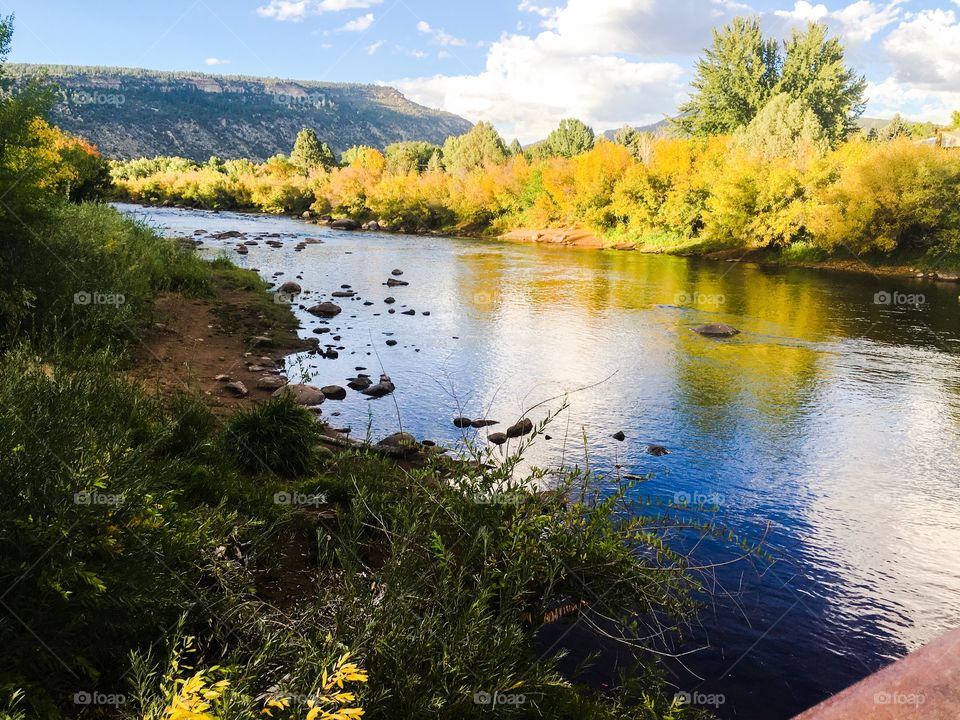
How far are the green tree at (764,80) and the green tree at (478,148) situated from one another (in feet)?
91.6

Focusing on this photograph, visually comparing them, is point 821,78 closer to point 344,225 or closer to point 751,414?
point 344,225

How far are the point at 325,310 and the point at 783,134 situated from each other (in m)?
38.4

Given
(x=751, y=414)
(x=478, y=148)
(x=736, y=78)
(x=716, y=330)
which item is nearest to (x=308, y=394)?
(x=751, y=414)

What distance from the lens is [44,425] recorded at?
12.0 ft

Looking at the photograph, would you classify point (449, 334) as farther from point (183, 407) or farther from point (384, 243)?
point (384, 243)

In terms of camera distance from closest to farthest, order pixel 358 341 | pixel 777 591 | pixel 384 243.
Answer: pixel 777 591 → pixel 358 341 → pixel 384 243

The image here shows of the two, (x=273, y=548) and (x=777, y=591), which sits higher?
(x=273, y=548)

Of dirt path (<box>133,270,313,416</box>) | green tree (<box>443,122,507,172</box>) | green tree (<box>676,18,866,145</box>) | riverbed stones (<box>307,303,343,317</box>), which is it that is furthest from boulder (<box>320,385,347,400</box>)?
green tree (<box>443,122,507,172</box>)

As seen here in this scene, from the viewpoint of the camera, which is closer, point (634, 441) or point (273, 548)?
point (273, 548)

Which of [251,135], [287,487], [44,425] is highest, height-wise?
[251,135]

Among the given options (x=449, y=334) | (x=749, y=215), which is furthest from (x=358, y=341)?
(x=749, y=215)

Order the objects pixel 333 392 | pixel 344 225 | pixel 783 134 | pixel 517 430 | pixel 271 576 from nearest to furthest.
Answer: pixel 271 576, pixel 517 430, pixel 333 392, pixel 783 134, pixel 344 225

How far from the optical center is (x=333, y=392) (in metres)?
13.1

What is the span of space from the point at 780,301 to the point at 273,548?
24.6 metres
